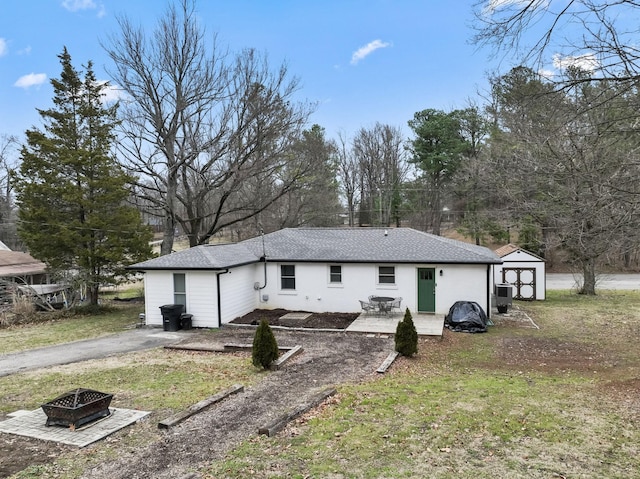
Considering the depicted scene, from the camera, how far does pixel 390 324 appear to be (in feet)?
49.9

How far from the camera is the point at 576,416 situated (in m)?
7.09

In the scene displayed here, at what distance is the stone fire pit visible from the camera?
6773mm

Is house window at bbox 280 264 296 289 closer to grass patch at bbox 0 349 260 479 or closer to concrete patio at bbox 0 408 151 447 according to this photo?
grass patch at bbox 0 349 260 479

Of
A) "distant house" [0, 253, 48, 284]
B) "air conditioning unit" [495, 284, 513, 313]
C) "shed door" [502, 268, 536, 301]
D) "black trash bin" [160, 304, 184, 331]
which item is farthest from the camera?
"distant house" [0, 253, 48, 284]

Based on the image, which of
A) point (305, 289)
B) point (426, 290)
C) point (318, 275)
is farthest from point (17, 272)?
point (426, 290)

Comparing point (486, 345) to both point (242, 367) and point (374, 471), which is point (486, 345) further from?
point (374, 471)

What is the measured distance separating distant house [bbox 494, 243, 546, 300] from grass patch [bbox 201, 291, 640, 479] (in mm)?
9546

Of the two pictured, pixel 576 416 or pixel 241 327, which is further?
pixel 241 327

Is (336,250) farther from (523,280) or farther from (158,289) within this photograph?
(523,280)

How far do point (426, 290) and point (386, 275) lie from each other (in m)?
1.65

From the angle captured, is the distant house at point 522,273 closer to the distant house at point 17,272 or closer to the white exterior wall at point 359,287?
the white exterior wall at point 359,287

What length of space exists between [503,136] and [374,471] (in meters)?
26.3

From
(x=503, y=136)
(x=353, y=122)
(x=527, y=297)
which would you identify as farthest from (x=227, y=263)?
(x=353, y=122)

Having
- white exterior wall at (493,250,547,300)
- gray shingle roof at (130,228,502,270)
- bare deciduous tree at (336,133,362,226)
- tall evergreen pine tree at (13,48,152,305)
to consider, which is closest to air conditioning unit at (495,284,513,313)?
gray shingle roof at (130,228,502,270)
